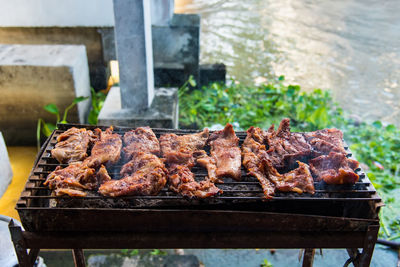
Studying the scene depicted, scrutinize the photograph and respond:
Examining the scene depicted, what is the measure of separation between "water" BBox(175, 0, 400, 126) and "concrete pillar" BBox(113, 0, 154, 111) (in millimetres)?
4092

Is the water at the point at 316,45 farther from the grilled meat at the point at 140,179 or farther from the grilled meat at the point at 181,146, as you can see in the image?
the grilled meat at the point at 140,179

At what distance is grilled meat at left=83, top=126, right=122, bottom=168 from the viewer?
3.26 meters

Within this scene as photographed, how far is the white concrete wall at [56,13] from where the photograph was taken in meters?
7.30

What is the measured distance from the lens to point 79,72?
6547 millimetres

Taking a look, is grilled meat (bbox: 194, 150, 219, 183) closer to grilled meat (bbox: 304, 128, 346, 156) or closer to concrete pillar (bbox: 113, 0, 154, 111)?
grilled meat (bbox: 304, 128, 346, 156)

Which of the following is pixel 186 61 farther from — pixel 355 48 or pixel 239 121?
pixel 355 48

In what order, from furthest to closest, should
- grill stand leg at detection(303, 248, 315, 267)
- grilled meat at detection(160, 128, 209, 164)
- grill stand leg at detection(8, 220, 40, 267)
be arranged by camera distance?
grill stand leg at detection(303, 248, 315, 267) → grilled meat at detection(160, 128, 209, 164) → grill stand leg at detection(8, 220, 40, 267)

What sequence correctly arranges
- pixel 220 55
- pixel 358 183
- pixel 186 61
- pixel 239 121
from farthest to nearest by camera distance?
1. pixel 220 55
2. pixel 186 61
3. pixel 239 121
4. pixel 358 183

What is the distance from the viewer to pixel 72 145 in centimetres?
343

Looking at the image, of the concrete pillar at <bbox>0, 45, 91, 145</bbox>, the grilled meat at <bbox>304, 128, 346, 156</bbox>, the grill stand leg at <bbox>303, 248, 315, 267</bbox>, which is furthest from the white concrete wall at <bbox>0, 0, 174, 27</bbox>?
the grill stand leg at <bbox>303, 248, 315, 267</bbox>

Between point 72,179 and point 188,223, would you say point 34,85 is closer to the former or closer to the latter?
point 72,179

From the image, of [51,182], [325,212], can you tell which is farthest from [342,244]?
[51,182]

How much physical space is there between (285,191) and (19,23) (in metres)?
6.75

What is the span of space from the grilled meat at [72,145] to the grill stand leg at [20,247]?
0.72 meters
